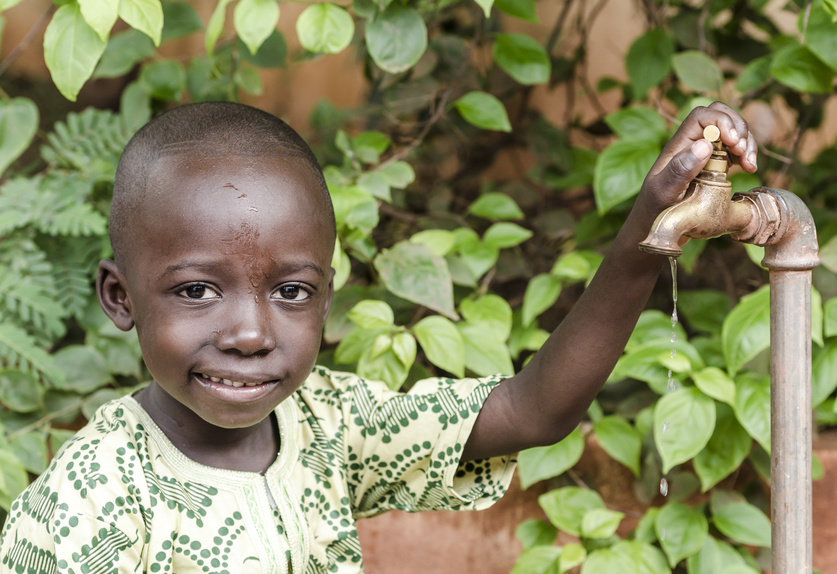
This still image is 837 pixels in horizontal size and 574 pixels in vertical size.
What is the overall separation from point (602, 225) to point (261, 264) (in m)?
0.93

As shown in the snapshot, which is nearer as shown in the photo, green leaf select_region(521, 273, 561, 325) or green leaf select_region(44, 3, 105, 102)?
green leaf select_region(44, 3, 105, 102)

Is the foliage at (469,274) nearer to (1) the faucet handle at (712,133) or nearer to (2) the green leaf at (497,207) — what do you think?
(2) the green leaf at (497,207)

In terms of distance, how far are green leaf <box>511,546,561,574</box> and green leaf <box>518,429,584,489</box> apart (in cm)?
10

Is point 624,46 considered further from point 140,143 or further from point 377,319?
point 140,143

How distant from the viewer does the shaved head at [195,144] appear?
93cm

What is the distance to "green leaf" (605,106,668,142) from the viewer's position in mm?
1475

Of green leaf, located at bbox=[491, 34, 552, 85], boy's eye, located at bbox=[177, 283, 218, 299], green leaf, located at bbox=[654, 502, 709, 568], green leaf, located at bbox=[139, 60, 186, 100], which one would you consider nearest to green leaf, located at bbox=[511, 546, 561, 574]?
green leaf, located at bbox=[654, 502, 709, 568]

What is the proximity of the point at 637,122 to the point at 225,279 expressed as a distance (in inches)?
35.1

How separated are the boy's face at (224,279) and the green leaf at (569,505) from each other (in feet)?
1.94

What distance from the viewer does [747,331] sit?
1.27 m

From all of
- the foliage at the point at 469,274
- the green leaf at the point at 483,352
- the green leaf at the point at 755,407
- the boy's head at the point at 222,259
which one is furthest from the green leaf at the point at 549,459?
the boy's head at the point at 222,259

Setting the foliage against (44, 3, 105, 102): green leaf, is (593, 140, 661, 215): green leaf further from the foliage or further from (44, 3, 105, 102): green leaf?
(44, 3, 105, 102): green leaf

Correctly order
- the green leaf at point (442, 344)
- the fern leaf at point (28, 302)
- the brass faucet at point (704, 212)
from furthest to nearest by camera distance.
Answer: the fern leaf at point (28, 302) → the green leaf at point (442, 344) → the brass faucet at point (704, 212)

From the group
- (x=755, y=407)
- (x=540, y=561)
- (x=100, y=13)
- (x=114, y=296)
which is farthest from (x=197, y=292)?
(x=755, y=407)
